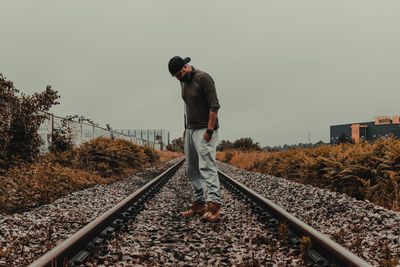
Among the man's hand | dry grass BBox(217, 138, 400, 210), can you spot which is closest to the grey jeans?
the man's hand

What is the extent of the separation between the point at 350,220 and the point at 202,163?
2.02 m

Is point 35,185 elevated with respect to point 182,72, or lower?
lower

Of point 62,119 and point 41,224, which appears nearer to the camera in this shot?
point 41,224

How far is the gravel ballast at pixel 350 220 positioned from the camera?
2746 millimetres

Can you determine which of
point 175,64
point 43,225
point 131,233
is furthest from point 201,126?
point 43,225

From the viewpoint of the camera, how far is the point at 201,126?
13.2 feet

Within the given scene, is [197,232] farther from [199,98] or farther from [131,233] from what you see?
[199,98]

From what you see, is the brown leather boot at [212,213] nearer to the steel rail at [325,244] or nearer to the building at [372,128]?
the steel rail at [325,244]

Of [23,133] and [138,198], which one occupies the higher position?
[23,133]

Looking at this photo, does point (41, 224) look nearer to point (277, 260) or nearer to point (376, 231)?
point (277, 260)

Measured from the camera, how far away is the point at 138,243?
2.95m

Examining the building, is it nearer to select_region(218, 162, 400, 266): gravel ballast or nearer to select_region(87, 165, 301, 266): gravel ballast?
select_region(218, 162, 400, 266): gravel ballast

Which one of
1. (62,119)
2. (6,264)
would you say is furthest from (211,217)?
A: (62,119)

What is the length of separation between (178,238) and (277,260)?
1.09 m
